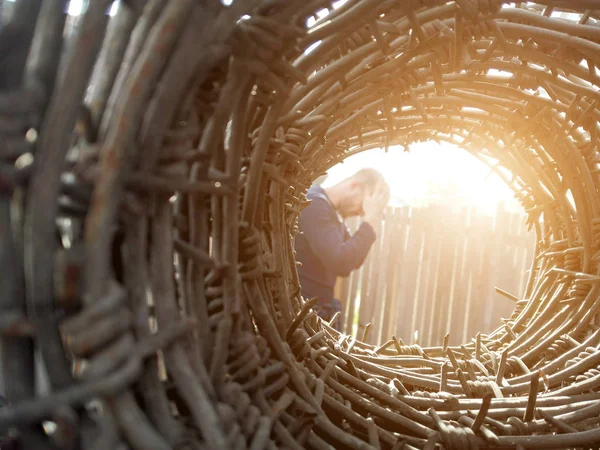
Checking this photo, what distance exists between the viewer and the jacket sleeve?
1558 mm

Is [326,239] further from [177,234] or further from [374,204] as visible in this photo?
[177,234]

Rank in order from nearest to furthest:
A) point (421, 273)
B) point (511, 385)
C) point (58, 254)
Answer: point (58, 254) → point (511, 385) → point (421, 273)

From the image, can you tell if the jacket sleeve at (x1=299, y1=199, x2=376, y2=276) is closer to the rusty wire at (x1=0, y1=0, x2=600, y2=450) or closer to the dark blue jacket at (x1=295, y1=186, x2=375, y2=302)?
the dark blue jacket at (x1=295, y1=186, x2=375, y2=302)

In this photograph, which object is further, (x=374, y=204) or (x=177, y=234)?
(x=374, y=204)

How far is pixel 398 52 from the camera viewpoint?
1.57ft

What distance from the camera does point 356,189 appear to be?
1987mm

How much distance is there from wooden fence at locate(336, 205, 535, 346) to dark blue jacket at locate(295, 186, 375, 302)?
130 centimetres

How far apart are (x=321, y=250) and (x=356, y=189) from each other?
1.59ft

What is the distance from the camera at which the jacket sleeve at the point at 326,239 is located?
5.11 feet

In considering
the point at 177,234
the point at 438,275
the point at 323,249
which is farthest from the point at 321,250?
the point at 438,275

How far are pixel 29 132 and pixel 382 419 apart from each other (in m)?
0.32

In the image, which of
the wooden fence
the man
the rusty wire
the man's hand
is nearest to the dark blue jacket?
the man

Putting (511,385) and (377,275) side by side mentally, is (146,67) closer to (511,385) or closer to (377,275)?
(511,385)

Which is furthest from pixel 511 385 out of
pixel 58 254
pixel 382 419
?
pixel 58 254
